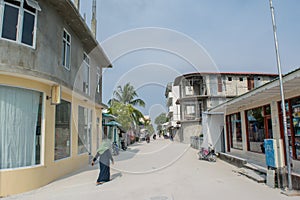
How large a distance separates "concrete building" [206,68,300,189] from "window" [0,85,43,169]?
7736 mm

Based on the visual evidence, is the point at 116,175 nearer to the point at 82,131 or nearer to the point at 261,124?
the point at 82,131

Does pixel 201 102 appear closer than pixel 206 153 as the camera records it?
No

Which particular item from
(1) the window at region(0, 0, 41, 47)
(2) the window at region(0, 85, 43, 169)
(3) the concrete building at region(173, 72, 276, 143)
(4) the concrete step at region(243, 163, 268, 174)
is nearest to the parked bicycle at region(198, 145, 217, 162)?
(4) the concrete step at region(243, 163, 268, 174)

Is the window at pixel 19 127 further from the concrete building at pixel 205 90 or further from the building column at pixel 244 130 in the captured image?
the concrete building at pixel 205 90

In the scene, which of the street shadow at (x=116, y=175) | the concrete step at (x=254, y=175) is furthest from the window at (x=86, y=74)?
the concrete step at (x=254, y=175)

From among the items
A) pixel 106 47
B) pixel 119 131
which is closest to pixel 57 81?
pixel 106 47

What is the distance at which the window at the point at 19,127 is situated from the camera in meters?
6.65

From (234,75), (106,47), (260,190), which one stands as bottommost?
(260,190)

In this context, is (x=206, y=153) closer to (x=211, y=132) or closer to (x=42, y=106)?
(x=211, y=132)

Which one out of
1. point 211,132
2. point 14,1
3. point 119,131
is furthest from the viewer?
point 119,131

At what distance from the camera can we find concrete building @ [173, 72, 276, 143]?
1244 inches

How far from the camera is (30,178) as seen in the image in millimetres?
7051

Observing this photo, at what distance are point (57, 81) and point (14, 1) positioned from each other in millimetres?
2806

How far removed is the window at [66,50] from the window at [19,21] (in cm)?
211
